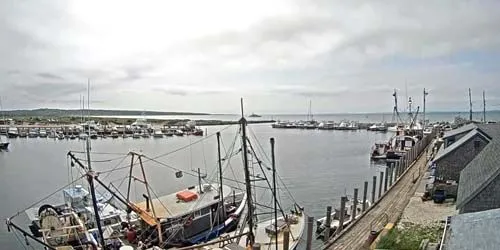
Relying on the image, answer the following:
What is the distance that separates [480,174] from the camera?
62.9 ft

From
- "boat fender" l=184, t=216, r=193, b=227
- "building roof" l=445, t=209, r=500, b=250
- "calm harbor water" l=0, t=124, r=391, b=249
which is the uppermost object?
"building roof" l=445, t=209, r=500, b=250

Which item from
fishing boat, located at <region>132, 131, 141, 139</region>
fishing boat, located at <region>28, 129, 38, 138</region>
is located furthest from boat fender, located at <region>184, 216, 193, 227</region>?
fishing boat, located at <region>28, 129, 38, 138</region>

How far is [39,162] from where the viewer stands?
65125 mm

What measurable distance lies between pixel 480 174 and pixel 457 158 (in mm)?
10637

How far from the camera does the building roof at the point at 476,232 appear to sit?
388 inches

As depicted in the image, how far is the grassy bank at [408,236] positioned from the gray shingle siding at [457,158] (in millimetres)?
10990

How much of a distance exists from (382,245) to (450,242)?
6.01m

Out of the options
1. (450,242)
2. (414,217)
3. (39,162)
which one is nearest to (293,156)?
(39,162)

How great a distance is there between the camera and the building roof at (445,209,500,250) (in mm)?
9852

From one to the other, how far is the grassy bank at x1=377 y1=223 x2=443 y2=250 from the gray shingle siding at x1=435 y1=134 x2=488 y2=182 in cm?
1099

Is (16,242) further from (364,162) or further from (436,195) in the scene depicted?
(364,162)

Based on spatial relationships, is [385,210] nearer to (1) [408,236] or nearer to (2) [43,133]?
(1) [408,236]

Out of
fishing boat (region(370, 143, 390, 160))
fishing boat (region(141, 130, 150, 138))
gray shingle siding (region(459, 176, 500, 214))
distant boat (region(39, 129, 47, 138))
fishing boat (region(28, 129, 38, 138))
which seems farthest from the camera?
fishing boat (region(28, 129, 38, 138))

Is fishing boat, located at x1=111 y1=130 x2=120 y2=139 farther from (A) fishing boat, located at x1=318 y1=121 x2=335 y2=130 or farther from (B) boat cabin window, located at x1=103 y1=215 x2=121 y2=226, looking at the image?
(B) boat cabin window, located at x1=103 y1=215 x2=121 y2=226
